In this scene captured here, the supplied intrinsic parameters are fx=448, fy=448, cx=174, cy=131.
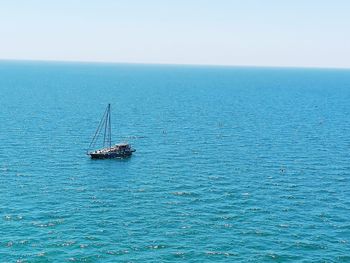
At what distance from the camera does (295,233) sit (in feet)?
255

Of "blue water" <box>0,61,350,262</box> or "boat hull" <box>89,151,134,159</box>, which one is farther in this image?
"boat hull" <box>89,151,134,159</box>

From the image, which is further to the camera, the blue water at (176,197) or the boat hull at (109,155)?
the boat hull at (109,155)

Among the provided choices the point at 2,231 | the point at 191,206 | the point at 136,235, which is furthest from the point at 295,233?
the point at 2,231

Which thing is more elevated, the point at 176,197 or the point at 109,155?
the point at 109,155

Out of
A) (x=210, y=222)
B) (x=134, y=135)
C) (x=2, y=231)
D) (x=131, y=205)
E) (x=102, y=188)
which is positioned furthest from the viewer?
(x=134, y=135)

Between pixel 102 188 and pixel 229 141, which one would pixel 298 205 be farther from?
pixel 229 141

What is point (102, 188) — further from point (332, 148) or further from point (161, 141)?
point (332, 148)

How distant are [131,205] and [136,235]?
543 inches

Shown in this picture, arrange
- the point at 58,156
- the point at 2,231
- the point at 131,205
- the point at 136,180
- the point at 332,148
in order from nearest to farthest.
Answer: the point at 2,231 < the point at 131,205 < the point at 136,180 < the point at 58,156 < the point at 332,148

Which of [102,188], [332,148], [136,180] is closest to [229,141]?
[332,148]

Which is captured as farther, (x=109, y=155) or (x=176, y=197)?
(x=109, y=155)

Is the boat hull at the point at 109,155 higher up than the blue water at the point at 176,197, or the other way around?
the boat hull at the point at 109,155

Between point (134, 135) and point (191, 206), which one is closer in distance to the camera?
point (191, 206)

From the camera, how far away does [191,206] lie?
89062 mm
